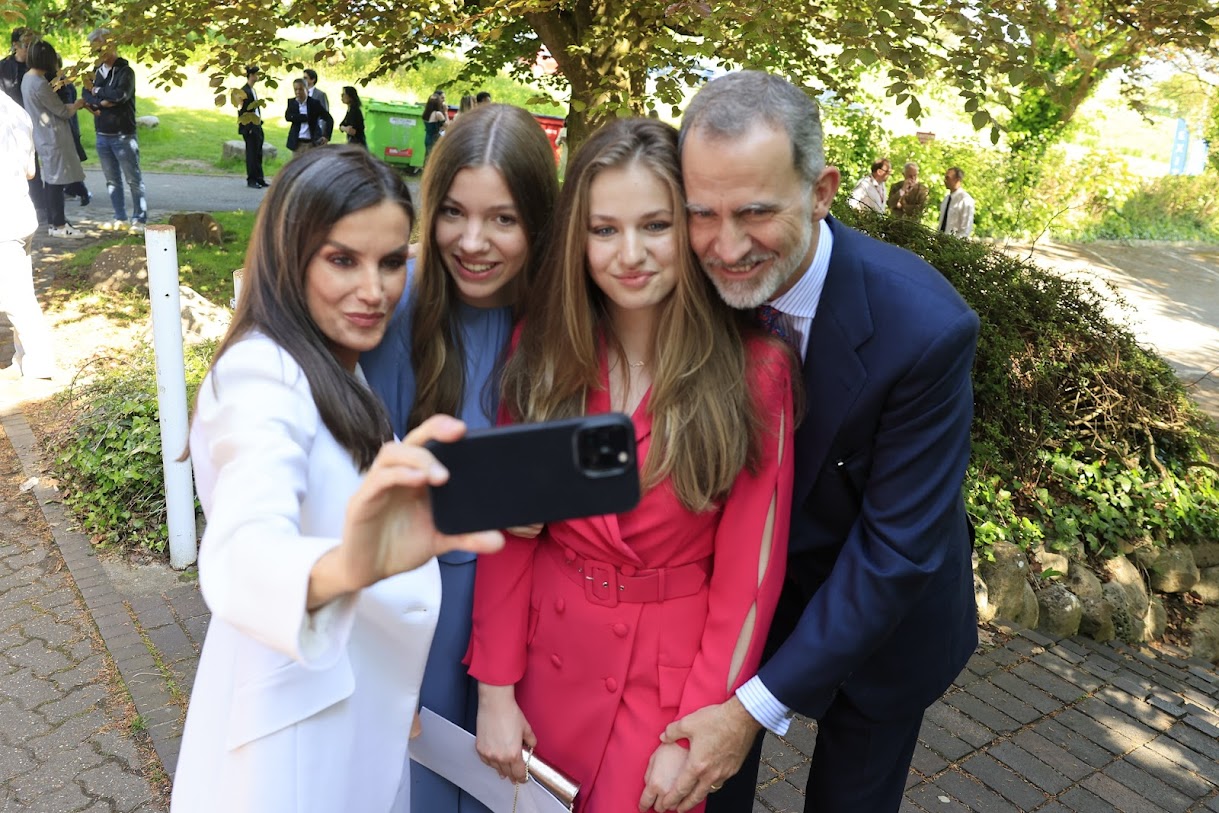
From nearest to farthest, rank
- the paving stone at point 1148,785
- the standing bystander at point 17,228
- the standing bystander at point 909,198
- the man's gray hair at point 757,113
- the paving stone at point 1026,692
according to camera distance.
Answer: the man's gray hair at point 757,113, the paving stone at point 1148,785, the paving stone at point 1026,692, the standing bystander at point 17,228, the standing bystander at point 909,198

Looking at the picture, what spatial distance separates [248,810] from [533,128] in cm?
158

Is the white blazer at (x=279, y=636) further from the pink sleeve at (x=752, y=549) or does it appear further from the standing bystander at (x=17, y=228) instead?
the standing bystander at (x=17, y=228)

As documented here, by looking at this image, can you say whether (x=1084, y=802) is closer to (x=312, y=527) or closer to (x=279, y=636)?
(x=312, y=527)

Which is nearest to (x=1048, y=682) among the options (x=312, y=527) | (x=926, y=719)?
(x=926, y=719)

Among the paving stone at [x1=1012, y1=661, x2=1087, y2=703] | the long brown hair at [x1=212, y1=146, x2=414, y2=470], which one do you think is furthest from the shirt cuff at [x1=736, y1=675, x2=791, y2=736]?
the paving stone at [x1=1012, y1=661, x2=1087, y2=703]

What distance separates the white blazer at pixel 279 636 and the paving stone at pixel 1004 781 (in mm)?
2944

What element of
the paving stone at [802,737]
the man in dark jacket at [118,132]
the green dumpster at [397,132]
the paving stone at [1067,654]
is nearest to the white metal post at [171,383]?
the paving stone at [802,737]

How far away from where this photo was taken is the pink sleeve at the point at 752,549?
2.10m

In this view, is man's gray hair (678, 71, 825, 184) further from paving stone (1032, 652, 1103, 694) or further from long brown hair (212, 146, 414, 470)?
paving stone (1032, 652, 1103, 694)

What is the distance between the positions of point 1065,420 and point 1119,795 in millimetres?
3215

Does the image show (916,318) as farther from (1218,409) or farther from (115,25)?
(1218,409)

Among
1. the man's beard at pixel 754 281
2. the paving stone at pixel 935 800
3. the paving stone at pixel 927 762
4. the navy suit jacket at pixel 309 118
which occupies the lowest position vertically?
the paving stone at pixel 927 762

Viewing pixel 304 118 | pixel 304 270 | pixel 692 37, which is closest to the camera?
pixel 304 270

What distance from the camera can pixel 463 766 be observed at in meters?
2.34
